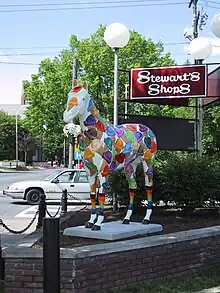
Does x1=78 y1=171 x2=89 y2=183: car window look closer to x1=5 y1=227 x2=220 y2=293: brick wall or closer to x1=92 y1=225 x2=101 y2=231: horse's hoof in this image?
x1=92 y1=225 x2=101 y2=231: horse's hoof

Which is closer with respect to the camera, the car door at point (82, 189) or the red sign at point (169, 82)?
the red sign at point (169, 82)

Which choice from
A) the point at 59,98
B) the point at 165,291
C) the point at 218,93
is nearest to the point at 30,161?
the point at 59,98

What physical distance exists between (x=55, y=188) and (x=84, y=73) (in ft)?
83.3

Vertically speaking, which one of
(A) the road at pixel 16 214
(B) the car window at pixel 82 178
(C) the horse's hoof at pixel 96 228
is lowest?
(A) the road at pixel 16 214

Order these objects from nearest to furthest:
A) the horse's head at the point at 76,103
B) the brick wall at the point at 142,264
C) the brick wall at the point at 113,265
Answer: the brick wall at the point at 113,265, the brick wall at the point at 142,264, the horse's head at the point at 76,103

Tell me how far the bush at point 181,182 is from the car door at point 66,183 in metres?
6.98

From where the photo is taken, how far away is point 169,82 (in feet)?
43.0

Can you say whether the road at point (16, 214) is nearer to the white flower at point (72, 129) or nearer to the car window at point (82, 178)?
the car window at point (82, 178)

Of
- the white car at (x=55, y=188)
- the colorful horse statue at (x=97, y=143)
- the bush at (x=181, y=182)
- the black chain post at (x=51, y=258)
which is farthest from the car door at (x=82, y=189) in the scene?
the black chain post at (x=51, y=258)

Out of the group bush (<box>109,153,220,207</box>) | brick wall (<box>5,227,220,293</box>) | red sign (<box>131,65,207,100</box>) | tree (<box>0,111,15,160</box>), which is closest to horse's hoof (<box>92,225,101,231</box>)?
brick wall (<box>5,227,220,293</box>)

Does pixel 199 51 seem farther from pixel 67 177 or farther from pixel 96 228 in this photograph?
pixel 67 177

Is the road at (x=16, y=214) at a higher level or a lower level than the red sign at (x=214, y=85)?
lower

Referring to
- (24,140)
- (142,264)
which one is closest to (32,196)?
(142,264)

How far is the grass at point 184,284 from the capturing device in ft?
21.9
